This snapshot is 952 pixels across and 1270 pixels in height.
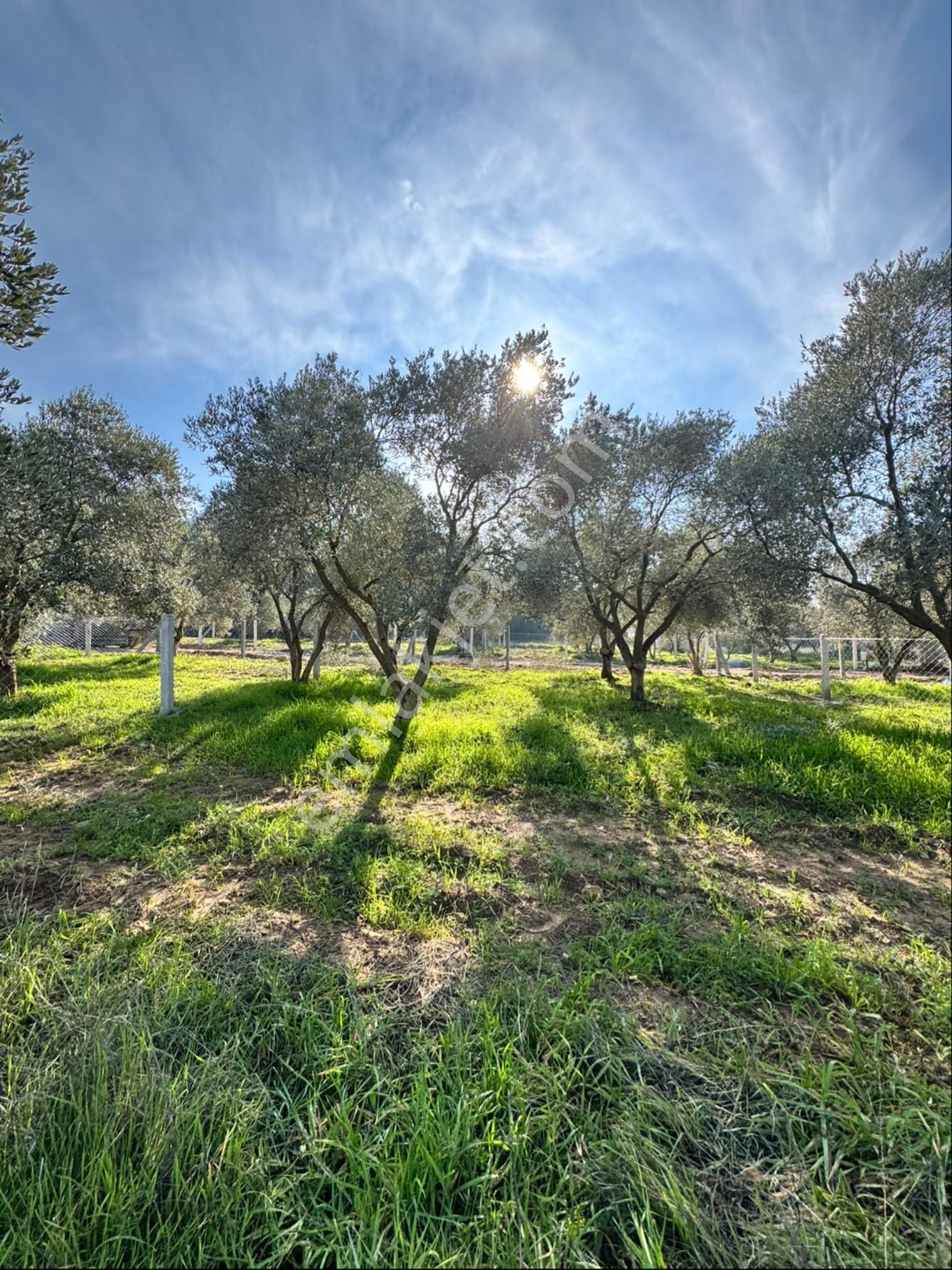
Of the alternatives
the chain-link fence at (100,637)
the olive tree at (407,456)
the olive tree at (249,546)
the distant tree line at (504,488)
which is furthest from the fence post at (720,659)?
the chain-link fence at (100,637)

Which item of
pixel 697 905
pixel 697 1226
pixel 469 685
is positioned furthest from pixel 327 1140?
pixel 469 685

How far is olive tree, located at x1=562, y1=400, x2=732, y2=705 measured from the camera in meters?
9.25

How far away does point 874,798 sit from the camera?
4801 millimetres

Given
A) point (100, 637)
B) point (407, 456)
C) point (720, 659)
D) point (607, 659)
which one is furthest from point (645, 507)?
point (100, 637)

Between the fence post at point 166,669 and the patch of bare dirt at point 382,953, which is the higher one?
the fence post at point 166,669

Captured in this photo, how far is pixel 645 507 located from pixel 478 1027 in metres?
9.67

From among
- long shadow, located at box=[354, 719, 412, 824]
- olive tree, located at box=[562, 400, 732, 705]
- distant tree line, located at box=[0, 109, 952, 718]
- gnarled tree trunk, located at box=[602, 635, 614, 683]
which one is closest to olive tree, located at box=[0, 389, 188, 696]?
distant tree line, located at box=[0, 109, 952, 718]

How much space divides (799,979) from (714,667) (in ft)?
85.3

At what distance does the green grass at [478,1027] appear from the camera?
4.59 ft

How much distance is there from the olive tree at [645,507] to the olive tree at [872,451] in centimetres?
106

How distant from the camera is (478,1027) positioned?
2104 millimetres

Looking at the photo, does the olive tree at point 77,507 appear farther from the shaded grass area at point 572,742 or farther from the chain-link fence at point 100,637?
the chain-link fence at point 100,637

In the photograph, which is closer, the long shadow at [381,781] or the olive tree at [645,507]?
the long shadow at [381,781]

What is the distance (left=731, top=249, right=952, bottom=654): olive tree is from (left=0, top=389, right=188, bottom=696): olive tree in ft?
29.2
